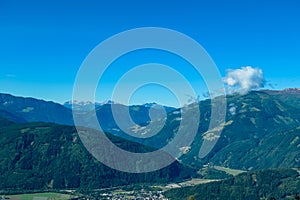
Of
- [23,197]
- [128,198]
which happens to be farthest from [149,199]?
[23,197]

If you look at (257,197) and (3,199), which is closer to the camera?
(3,199)

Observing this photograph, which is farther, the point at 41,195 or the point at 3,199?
the point at 41,195

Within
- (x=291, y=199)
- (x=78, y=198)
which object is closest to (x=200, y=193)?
(x=291, y=199)

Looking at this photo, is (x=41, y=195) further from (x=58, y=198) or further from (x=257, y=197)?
(x=257, y=197)

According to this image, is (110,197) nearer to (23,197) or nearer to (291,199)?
(23,197)

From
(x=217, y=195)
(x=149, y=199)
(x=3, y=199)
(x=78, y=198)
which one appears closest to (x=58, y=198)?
(x=78, y=198)

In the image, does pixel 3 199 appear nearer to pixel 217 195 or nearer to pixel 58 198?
pixel 58 198
